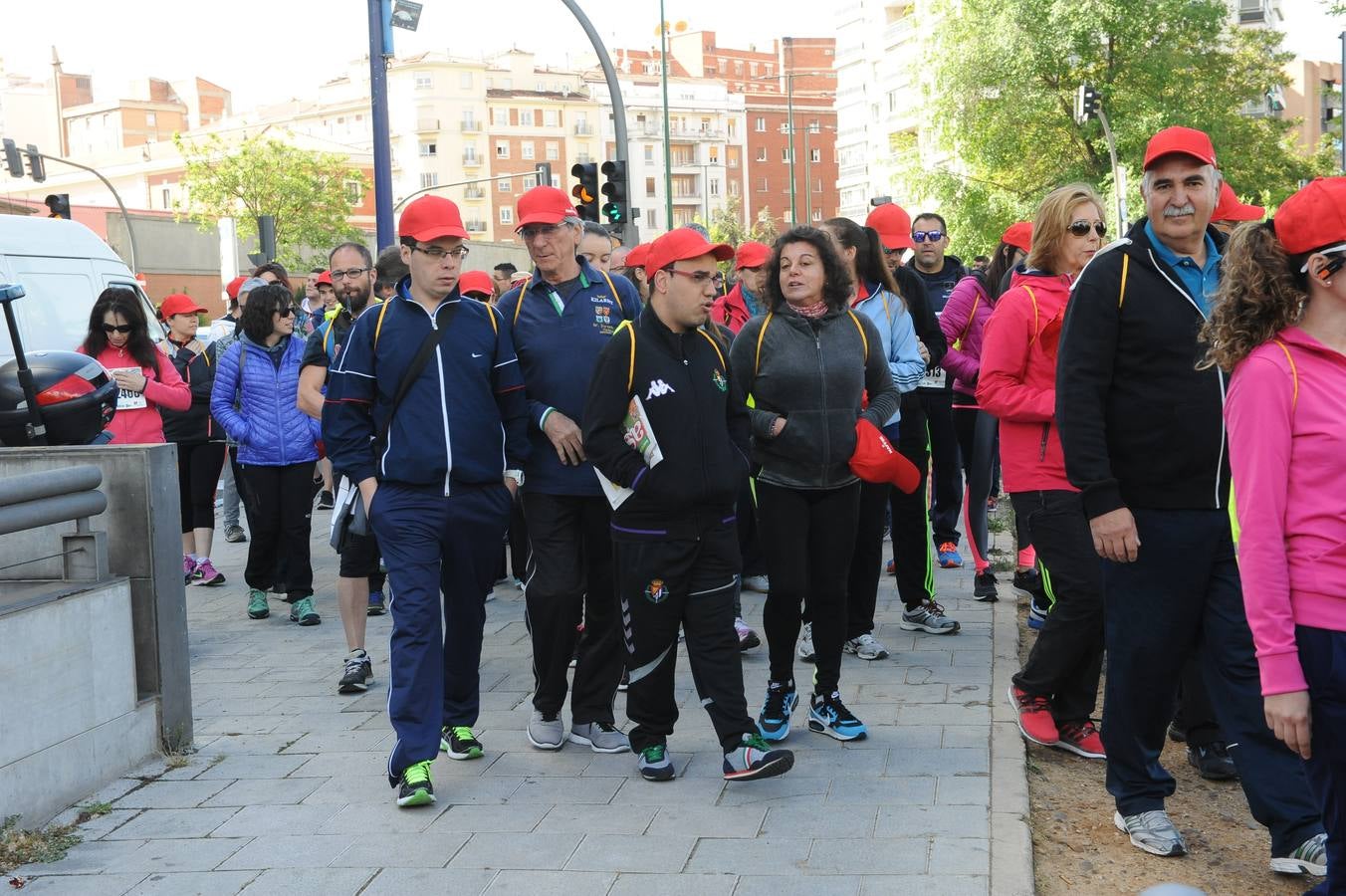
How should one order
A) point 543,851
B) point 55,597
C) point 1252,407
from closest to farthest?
point 1252,407 < point 543,851 < point 55,597

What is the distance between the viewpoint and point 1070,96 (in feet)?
144

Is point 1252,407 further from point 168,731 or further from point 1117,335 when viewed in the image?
point 168,731

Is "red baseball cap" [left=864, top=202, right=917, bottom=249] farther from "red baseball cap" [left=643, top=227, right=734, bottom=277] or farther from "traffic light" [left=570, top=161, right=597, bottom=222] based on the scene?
"traffic light" [left=570, top=161, right=597, bottom=222]

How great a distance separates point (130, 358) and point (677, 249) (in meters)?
5.32

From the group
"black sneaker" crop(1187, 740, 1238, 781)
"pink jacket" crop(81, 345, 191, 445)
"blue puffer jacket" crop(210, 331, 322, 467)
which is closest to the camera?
"black sneaker" crop(1187, 740, 1238, 781)

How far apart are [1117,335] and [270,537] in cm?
621

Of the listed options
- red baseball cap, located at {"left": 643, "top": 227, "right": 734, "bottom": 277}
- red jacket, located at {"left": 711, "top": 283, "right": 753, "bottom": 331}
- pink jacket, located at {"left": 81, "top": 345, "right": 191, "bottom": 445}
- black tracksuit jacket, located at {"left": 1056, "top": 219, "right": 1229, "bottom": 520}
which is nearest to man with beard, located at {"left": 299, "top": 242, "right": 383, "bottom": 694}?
pink jacket, located at {"left": 81, "top": 345, "right": 191, "bottom": 445}

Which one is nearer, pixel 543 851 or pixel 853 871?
pixel 853 871

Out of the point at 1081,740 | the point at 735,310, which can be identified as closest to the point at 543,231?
the point at 1081,740

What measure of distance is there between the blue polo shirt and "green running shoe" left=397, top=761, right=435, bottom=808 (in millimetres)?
3120

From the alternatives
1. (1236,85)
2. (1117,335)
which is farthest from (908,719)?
(1236,85)

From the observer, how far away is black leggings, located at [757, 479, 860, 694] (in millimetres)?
6047

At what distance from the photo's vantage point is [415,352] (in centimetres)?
573

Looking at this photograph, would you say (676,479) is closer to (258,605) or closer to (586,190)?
(258,605)
